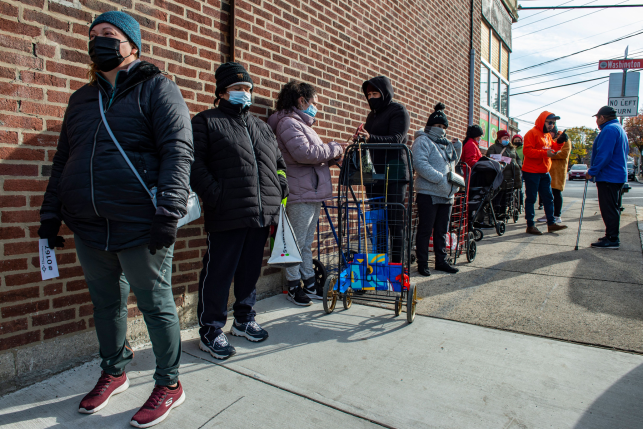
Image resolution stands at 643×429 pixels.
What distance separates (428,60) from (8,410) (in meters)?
7.20

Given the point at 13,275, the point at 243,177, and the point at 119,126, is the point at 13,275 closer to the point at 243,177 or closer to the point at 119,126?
the point at 119,126

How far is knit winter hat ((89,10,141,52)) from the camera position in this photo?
2.12 meters

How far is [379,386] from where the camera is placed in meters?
2.51

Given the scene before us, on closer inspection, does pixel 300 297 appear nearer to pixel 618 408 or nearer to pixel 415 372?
pixel 415 372

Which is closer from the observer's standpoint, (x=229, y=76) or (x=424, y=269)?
(x=229, y=76)

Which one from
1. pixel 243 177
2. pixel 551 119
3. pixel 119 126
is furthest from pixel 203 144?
pixel 551 119

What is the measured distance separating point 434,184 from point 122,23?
3592 millimetres

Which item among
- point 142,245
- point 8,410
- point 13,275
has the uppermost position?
point 142,245

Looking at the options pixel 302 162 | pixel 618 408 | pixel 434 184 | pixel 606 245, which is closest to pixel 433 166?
pixel 434 184

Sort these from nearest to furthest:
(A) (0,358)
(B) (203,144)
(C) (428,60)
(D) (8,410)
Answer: (D) (8,410), (A) (0,358), (B) (203,144), (C) (428,60)

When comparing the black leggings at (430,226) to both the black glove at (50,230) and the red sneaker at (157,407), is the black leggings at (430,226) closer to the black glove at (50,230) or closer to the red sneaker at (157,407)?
the red sneaker at (157,407)

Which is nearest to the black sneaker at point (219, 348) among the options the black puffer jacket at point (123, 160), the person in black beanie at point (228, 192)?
the person in black beanie at point (228, 192)

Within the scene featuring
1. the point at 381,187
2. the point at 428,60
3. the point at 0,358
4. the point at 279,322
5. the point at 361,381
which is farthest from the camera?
the point at 428,60

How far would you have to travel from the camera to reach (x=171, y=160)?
209 cm
